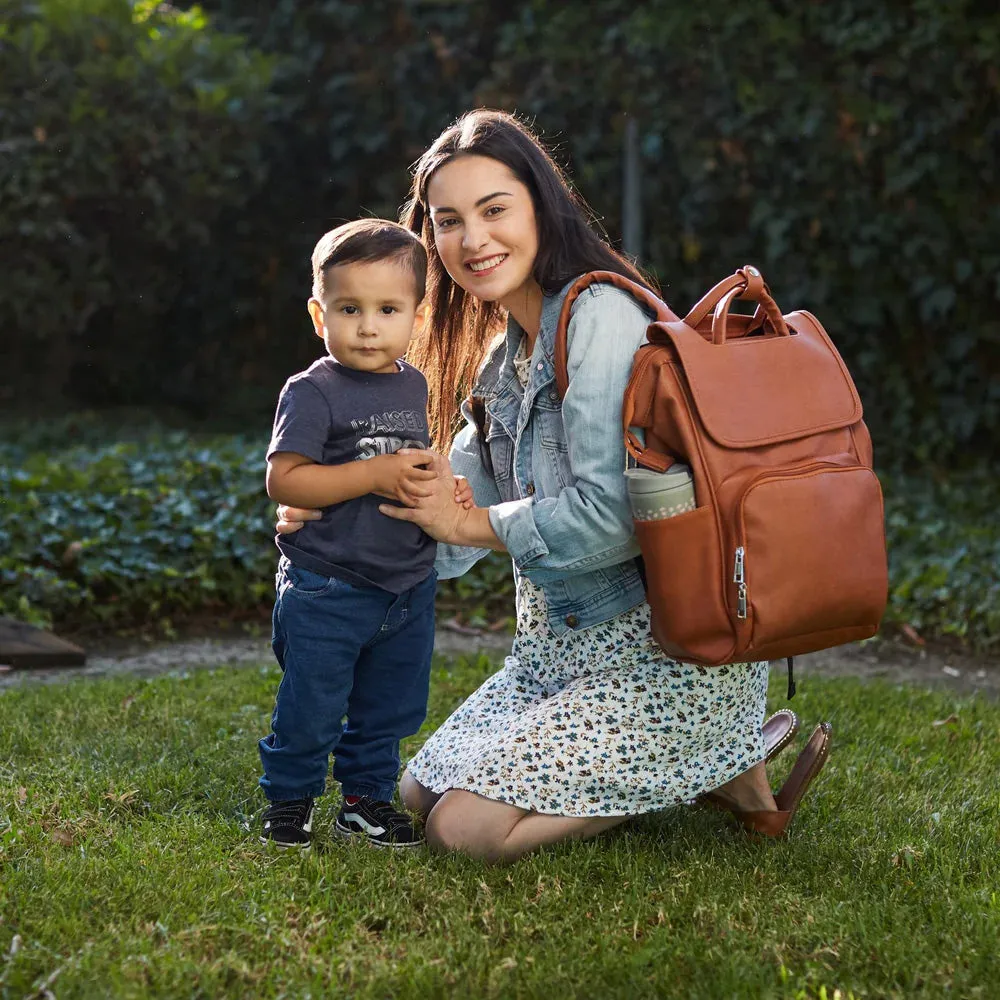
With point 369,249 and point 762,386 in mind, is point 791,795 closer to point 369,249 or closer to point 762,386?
point 762,386

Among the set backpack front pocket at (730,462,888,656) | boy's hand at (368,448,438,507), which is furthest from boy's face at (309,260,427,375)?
backpack front pocket at (730,462,888,656)

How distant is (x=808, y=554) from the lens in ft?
8.04

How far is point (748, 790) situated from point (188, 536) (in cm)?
262

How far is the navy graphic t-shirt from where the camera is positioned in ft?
8.36

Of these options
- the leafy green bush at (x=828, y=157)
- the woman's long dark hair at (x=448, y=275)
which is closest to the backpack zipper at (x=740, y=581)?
the woman's long dark hair at (x=448, y=275)

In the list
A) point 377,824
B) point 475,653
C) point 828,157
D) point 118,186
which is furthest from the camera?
point 118,186

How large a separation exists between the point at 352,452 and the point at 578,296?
0.53 m

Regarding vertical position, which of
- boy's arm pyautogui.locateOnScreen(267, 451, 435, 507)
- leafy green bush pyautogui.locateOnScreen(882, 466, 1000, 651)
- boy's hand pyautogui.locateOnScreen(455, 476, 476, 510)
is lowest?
leafy green bush pyautogui.locateOnScreen(882, 466, 1000, 651)

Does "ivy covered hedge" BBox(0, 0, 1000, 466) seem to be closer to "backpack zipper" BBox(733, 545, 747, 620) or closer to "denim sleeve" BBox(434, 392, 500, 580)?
"denim sleeve" BBox(434, 392, 500, 580)

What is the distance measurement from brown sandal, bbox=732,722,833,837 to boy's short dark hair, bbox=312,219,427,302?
1.21 m

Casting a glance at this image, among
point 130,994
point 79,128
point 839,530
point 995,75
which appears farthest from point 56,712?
point 995,75

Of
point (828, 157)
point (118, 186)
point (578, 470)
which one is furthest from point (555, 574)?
point (118, 186)

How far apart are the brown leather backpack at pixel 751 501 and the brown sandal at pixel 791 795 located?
0.36 metres

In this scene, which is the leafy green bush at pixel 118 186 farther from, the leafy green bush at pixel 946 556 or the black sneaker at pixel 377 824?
the black sneaker at pixel 377 824
